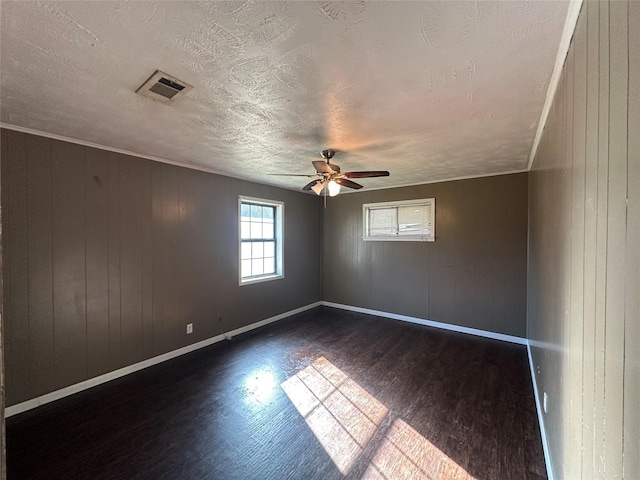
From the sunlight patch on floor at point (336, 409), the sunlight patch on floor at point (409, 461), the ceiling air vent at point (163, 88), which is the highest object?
the ceiling air vent at point (163, 88)

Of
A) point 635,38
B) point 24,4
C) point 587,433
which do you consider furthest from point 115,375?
point 635,38

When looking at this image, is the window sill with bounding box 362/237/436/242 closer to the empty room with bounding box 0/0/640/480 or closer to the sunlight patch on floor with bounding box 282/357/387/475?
the empty room with bounding box 0/0/640/480

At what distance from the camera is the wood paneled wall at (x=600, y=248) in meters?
0.73

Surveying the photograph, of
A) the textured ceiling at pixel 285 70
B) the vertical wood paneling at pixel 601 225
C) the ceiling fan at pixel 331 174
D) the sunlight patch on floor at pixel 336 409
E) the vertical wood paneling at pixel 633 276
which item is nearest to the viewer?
the vertical wood paneling at pixel 633 276

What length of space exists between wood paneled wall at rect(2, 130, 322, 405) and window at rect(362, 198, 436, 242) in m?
2.45

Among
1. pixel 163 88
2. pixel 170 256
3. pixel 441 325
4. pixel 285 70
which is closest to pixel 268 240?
pixel 170 256

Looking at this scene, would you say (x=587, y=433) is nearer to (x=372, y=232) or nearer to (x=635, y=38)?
(x=635, y=38)

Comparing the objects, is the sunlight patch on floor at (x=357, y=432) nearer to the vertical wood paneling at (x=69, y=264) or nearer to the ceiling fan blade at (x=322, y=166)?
the vertical wood paneling at (x=69, y=264)

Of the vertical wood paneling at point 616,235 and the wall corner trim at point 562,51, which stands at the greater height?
the wall corner trim at point 562,51

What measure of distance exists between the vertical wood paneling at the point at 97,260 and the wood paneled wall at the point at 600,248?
3701 millimetres

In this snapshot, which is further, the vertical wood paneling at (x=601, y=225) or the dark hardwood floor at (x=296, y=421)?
the dark hardwood floor at (x=296, y=421)

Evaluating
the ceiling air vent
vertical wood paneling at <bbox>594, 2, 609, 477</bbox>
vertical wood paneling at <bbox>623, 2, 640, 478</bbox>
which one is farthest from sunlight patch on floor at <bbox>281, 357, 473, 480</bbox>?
the ceiling air vent

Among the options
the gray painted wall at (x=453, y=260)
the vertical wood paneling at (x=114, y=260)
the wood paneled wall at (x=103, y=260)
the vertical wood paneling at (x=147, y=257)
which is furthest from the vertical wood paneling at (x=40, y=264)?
the gray painted wall at (x=453, y=260)

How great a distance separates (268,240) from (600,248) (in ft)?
14.4
